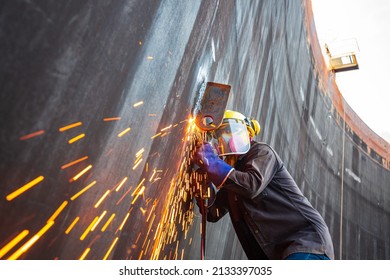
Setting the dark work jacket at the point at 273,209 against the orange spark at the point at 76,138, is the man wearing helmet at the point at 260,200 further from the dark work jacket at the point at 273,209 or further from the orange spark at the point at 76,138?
the orange spark at the point at 76,138

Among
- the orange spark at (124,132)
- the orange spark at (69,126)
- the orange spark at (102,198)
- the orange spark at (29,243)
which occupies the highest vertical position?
the orange spark at (69,126)

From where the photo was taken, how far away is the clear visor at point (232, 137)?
2207 mm

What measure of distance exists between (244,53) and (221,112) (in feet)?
4.46

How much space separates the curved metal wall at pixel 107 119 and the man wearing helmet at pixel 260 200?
244 millimetres

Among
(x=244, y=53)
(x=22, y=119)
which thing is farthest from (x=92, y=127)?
(x=244, y=53)

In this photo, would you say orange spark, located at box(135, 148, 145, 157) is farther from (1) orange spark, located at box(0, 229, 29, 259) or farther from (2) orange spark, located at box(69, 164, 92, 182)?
(1) orange spark, located at box(0, 229, 29, 259)

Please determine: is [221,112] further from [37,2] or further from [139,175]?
[37,2]

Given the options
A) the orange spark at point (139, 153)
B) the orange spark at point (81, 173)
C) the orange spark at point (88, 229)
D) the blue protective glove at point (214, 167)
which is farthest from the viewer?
the blue protective glove at point (214, 167)

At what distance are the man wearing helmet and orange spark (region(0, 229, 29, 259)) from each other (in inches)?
43.2

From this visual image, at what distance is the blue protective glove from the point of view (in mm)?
1913

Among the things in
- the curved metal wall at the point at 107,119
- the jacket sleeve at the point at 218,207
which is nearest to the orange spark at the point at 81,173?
the curved metal wall at the point at 107,119

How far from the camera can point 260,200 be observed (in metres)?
2.13
